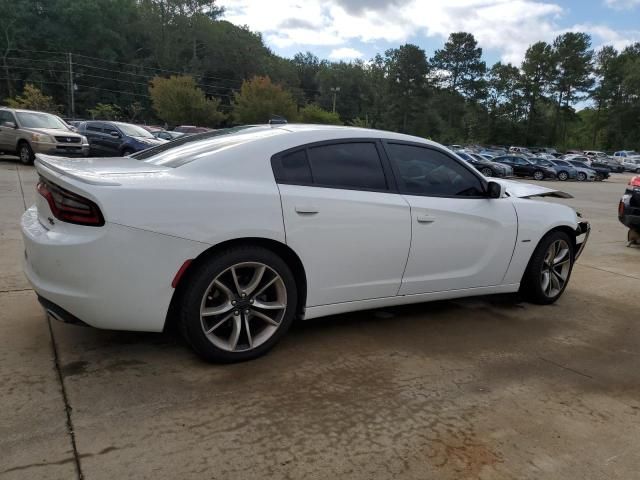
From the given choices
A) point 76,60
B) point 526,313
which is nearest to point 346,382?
point 526,313

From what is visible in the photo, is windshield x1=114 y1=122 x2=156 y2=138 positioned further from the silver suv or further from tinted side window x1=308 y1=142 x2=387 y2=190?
tinted side window x1=308 y1=142 x2=387 y2=190

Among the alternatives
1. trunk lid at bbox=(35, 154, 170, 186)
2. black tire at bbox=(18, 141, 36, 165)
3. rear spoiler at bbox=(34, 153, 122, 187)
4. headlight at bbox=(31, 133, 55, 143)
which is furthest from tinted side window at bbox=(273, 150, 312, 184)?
black tire at bbox=(18, 141, 36, 165)

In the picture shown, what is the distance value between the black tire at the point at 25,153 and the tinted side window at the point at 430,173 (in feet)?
45.8

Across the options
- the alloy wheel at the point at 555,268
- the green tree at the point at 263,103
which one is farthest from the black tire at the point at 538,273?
the green tree at the point at 263,103

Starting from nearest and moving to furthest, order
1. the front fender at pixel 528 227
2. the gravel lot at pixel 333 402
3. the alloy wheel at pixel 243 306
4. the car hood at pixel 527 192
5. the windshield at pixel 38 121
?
the gravel lot at pixel 333 402 → the alloy wheel at pixel 243 306 → the front fender at pixel 528 227 → the car hood at pixel 527 192 → the windshield at pixel 38 121

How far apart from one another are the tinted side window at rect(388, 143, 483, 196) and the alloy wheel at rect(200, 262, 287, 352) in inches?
48.5

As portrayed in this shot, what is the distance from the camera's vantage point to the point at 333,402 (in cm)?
280

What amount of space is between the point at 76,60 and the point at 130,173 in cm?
8711

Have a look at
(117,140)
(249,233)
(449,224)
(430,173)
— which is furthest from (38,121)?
(449,224)

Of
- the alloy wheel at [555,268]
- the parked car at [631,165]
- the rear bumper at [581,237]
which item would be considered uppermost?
the rear bumper at [581,237]

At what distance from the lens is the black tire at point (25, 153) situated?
1464cm

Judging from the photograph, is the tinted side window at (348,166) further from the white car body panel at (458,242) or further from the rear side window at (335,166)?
the white car body panel at (458,242)

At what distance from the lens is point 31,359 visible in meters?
3.07

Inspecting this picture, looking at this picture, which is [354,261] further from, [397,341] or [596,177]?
[596,177]
